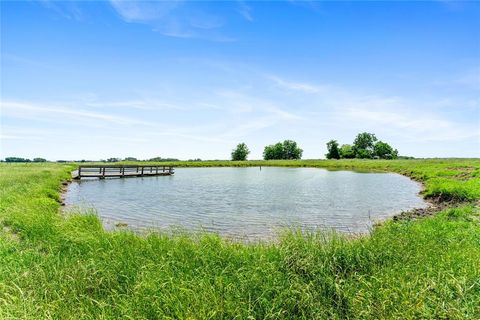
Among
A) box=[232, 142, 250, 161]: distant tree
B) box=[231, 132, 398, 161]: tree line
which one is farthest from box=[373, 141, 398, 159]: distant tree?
box=[232, 142, 250, 161]: distant tree

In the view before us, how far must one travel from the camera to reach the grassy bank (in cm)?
609

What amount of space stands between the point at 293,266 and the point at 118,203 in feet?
80.0

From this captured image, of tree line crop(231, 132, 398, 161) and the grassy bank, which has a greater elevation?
tree line crop(231, 132, 398, 161)

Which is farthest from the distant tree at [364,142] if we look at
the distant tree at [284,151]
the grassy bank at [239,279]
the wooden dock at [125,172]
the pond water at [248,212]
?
the grassy bank at [239,279]

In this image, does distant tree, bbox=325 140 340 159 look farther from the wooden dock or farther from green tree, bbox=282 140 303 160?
the wooden dock

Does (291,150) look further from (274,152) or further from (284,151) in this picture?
(274,152)

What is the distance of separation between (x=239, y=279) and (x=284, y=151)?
179 m

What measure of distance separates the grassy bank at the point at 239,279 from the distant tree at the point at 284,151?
561 ft

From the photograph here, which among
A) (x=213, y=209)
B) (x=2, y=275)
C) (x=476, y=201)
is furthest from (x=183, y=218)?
(x=476, y=201)

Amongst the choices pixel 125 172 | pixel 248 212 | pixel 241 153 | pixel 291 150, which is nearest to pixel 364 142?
pixel 291 150

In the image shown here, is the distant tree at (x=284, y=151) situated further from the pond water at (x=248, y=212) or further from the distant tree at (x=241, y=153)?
the pond water at (x=248, y=212)

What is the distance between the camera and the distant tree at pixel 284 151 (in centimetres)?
18200

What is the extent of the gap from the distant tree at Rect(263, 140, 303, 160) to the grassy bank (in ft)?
561

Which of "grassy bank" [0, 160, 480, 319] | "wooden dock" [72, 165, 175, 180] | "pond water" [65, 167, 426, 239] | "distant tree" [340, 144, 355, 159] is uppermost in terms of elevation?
"distant tree" [340, 144, 355, 159]
